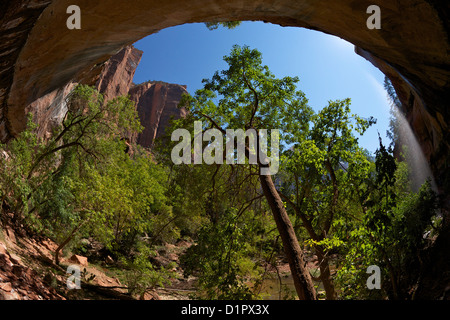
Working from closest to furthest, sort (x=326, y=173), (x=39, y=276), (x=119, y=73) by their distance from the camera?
(x=39, y=276)
(x=326, y=173)
(x=119, y=73)

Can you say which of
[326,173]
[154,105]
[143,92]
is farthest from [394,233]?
[143,92]

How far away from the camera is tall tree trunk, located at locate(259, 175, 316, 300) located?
16.5ft

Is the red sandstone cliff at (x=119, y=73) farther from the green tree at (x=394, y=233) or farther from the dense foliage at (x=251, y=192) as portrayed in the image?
the green tree at (x=394, y=233)

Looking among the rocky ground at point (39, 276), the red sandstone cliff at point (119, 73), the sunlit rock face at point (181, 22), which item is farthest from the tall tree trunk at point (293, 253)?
the red sandstone cliff at point (119, 73)

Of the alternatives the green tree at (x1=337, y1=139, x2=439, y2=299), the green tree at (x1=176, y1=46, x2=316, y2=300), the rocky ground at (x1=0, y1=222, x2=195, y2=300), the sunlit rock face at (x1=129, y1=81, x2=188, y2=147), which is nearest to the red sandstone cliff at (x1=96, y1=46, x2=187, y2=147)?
the sunlit rock face at (x1=129, y1=81, x2=188, y2=147)

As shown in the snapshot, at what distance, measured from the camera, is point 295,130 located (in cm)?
944

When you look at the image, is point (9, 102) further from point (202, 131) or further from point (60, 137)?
point (60, 137)

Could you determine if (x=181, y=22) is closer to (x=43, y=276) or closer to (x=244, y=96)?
(x=244, y=96)

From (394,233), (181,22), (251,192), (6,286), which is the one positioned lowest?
(6,286)

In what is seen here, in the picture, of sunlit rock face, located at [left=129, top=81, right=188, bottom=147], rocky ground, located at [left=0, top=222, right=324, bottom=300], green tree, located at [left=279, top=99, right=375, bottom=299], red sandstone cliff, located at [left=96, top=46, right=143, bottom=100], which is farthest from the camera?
sunlit rock face, located at [left=129, top=81, right=188, bottom=147]

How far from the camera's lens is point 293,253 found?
5461 millimetres

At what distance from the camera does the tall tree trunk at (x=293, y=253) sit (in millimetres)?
5039

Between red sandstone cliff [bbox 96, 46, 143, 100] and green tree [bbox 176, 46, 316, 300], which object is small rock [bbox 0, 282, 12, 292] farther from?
red sandstone cliff [bbox 96, 46, 143, 100]
